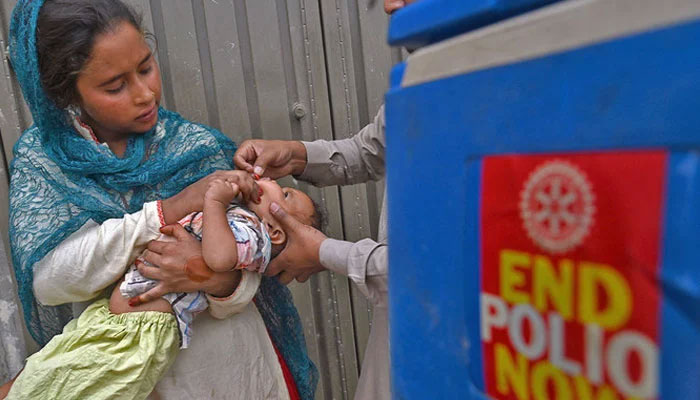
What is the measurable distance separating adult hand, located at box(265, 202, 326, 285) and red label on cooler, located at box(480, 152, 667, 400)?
908mm

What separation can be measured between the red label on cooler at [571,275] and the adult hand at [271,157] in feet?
3.42

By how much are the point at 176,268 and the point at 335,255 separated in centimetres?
36

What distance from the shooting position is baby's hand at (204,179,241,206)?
1.25 metres

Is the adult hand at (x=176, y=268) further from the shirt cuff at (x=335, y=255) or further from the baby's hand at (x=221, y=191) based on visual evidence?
the shirt cuff at (x=335, y=255)

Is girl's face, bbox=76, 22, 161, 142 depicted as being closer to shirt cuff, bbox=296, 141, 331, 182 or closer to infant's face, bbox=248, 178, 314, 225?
infant's face, bbox=248, 178, 314, 225

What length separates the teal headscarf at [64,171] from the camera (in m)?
1.23

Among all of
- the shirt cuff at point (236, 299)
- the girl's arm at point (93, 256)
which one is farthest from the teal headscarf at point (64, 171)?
the shirt cuff at point (236, 299)

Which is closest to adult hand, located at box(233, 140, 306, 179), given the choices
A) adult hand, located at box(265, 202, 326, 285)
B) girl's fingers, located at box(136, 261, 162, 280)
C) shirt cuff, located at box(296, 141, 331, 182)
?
shirt cuff, located at box(296, 141, 331, 182)

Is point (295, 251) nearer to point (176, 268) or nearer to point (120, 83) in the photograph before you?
point (176, 268)

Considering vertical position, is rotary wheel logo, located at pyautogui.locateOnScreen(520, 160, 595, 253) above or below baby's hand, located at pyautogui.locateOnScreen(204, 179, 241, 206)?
above

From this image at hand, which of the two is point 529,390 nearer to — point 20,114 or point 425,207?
point 425,207

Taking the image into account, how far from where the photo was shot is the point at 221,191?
1.27 metres

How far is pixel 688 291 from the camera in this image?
0.38 metres

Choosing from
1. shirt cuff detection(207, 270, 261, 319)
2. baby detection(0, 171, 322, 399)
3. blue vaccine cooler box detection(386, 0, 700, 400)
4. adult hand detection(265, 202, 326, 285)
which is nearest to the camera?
blue vaccine cooler box detection(386, 0, 700, 400)
